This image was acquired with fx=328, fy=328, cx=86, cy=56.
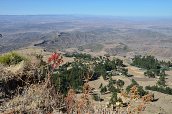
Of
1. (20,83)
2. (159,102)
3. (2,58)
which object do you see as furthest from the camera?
(159,102)

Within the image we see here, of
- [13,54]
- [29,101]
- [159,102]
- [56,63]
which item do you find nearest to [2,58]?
[13,54]

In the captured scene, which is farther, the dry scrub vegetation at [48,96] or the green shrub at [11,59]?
the green shrub at [11,59]

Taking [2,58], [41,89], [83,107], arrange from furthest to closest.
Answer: [2,58], [41,89], [83,107]

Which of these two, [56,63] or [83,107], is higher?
[56,63]

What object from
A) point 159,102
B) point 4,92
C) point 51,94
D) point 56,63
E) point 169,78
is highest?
point 56,63

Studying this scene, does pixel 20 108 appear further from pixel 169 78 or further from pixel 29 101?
pixel 169 78

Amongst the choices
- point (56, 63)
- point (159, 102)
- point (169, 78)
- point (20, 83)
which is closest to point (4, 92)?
point (20, 83)

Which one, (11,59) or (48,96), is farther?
(11,59)

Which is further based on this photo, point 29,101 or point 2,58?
point 2,58

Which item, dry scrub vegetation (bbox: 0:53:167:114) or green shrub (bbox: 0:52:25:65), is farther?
green shrub (bbox: 0:52:25:65)

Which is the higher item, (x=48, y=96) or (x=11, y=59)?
(x=48, y=96)
